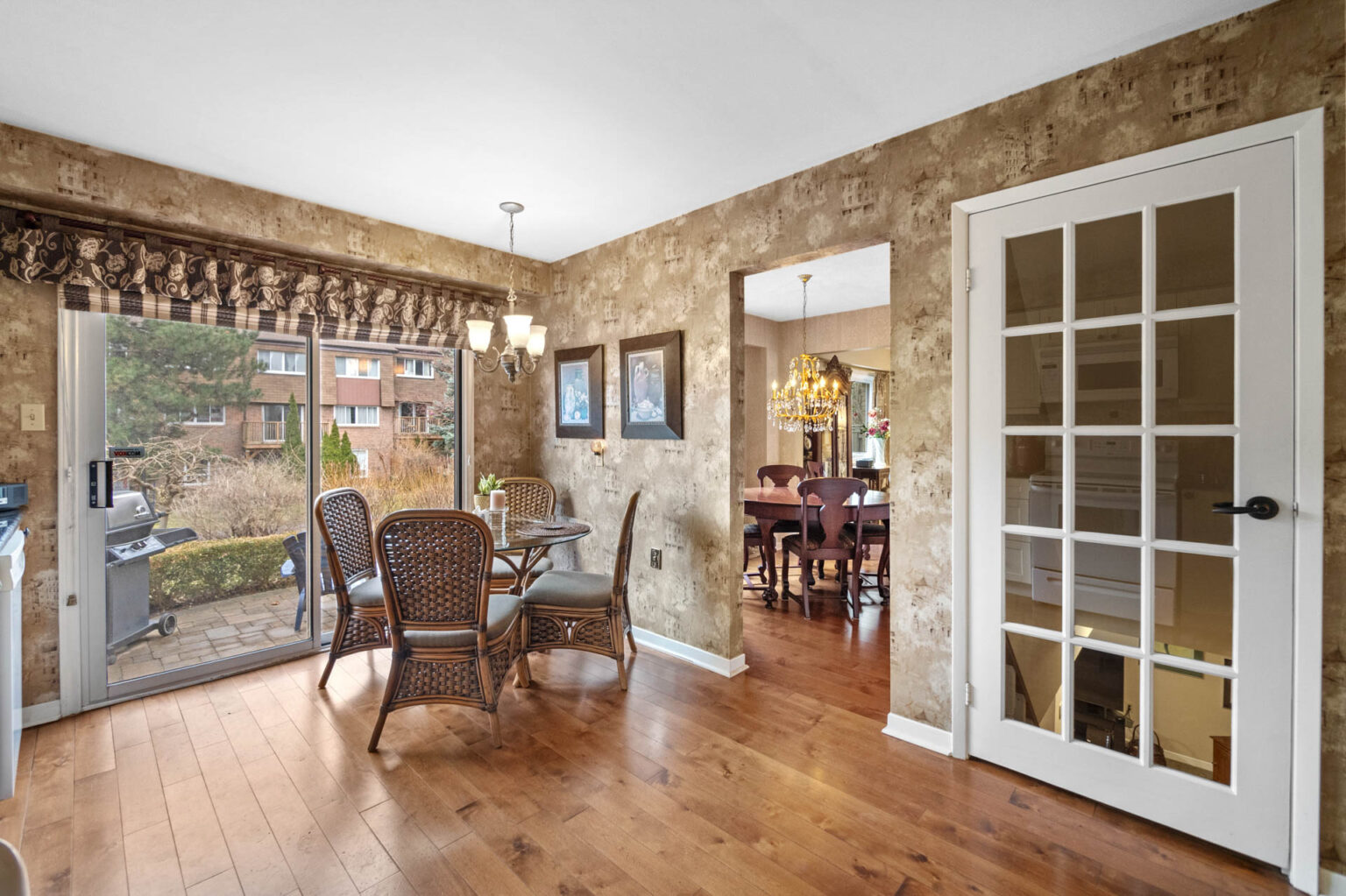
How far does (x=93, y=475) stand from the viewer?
281 centimetres

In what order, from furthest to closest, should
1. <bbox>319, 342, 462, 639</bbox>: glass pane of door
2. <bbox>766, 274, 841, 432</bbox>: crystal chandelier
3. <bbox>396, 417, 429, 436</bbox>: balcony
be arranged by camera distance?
1. <bbox>766, 274, 841, 432</bbox>: crystal chandelier
2. <bbox>396, 417, 429, 436</bbox>: balcony
3. <bbox>319, 342, 462, 639</bbox>: glass pane of door

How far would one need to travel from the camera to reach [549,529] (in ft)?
10.2

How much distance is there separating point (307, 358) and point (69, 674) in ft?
6.04

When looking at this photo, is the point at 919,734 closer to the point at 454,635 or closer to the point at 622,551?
the point at 622,551

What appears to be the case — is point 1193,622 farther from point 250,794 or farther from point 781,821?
point 250,794

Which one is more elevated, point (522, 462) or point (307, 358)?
point (307, 358)

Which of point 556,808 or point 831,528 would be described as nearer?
point 556,808

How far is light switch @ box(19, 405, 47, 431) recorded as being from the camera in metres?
2.65

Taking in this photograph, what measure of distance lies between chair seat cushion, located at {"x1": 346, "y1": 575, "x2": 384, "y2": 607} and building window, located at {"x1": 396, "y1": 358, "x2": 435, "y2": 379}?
1.48 metres

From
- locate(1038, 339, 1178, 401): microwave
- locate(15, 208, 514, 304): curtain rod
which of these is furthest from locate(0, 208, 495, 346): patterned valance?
locate(1038, 339, 1178, 401): microwave

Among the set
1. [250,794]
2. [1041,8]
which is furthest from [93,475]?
[1041,8]

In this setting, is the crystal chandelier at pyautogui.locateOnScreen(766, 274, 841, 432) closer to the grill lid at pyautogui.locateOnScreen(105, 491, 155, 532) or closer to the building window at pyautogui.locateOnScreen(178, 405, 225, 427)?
the building window at pyautogui.locateOnScreen(178, 405, 225, 427)

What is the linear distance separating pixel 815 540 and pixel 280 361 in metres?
3.63

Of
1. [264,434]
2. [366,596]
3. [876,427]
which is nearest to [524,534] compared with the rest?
[366,596]
